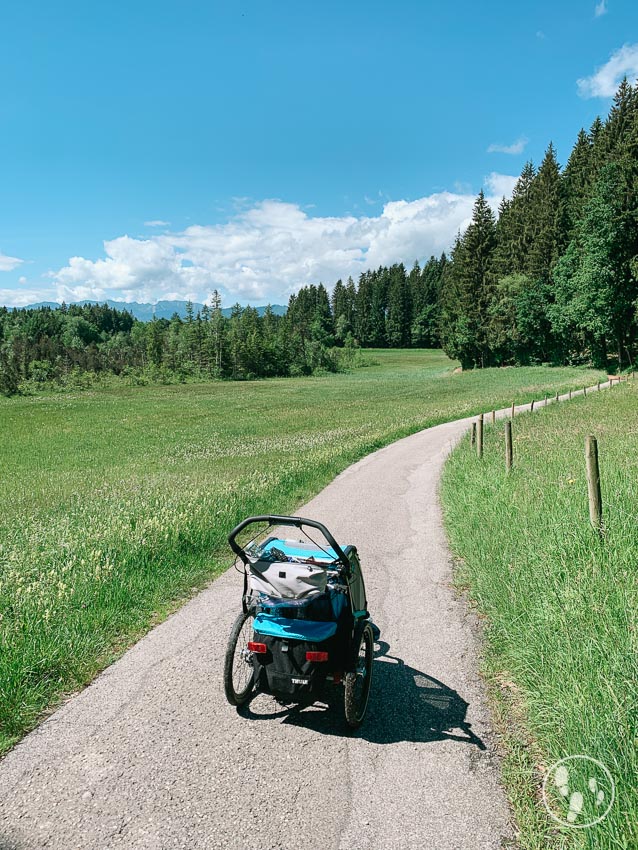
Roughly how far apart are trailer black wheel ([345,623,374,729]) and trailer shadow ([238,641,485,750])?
17 cm

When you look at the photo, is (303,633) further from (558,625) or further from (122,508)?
(122,508)

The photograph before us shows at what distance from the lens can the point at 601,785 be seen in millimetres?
3111

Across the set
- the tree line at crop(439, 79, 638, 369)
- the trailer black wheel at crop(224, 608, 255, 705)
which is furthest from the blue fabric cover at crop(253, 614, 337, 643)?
the tree line at crop(439, 79, 638, 369)

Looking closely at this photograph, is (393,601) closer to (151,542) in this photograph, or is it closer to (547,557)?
(547,557)

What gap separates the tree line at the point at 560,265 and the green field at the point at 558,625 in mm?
41082

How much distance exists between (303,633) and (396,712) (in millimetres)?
1263

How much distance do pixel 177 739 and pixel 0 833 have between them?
1.25m

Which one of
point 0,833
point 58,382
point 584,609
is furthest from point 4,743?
point 58,382

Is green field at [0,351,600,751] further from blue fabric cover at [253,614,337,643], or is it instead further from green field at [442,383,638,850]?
green field at [442,383,638,850]

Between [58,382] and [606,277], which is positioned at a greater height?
[606,277]

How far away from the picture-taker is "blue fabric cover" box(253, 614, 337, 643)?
4156 mm

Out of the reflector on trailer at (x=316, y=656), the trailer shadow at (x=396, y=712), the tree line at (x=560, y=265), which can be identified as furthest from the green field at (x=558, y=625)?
the tree line at (x=560, y=265)

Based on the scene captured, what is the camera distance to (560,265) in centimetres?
5562

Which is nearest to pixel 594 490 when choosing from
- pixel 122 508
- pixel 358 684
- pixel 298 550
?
pixel 298 550
